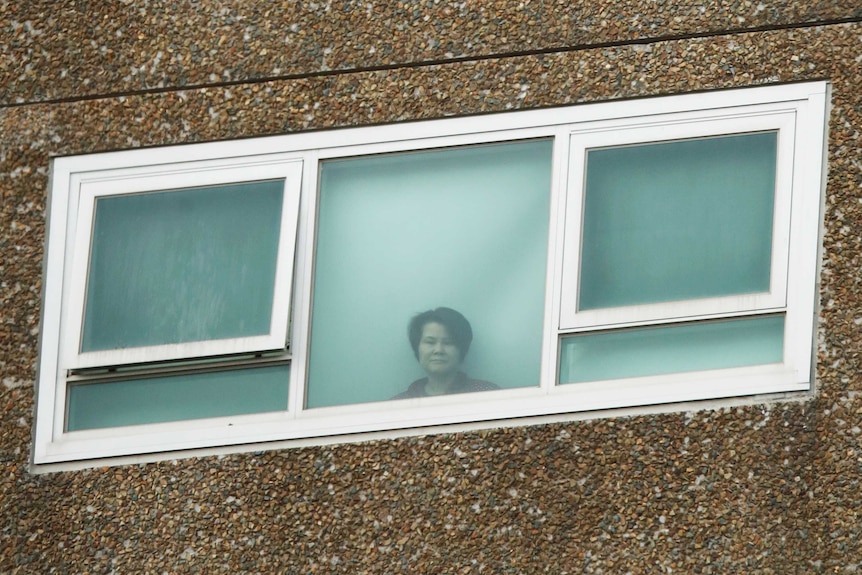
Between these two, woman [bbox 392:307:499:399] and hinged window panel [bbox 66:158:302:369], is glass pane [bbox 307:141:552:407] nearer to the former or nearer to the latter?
woman [bbox 392:307:499:399]

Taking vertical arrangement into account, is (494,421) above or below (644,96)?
below

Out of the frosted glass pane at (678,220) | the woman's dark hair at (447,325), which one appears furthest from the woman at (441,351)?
the frosted glass pane at (678,220)

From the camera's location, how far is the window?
20.4 ft

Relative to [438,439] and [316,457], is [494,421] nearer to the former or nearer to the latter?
[438,439]

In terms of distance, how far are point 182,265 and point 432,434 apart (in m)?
1.12

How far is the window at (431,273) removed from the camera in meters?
6.23

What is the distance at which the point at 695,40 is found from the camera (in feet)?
21.2

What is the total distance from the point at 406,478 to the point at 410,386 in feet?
1.18

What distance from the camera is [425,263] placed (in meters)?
6.51

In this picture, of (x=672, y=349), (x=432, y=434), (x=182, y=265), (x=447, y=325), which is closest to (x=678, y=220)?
(x=672, y=349)

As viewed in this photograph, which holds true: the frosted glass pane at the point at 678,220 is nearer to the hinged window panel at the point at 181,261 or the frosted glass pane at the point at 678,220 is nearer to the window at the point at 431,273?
the window at the point at 431,273

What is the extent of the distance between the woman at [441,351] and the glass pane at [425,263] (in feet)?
0.03

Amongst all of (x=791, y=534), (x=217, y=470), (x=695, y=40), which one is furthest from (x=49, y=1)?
(x=791, y=534)

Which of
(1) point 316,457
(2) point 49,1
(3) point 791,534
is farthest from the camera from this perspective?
(2) point 49,1
